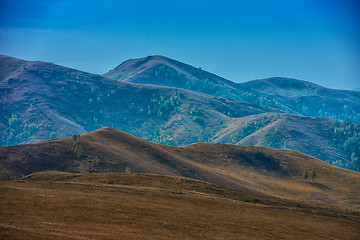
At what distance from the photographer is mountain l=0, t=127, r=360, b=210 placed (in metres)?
120

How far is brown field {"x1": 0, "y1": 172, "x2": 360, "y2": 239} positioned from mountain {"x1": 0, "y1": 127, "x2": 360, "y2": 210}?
57763mm

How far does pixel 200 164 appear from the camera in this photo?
15875 centimetres

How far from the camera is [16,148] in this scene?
406 ft

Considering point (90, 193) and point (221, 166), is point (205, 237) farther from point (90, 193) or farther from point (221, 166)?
point (221, 166)

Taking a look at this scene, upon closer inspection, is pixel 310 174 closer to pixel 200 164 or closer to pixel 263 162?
pixel 263 162

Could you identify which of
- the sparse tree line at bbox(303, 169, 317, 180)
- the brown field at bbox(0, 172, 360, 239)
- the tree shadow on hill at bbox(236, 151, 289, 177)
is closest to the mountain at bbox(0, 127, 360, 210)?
the tree shadow on hill at bbox(236, 151, 289, 177)

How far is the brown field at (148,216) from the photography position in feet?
116

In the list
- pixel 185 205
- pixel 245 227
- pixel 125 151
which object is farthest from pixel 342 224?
pixel 125 151

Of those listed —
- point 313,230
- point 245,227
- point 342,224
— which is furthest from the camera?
point 342,224

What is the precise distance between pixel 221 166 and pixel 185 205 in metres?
116

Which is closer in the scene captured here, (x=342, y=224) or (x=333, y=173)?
(x=342, y=224)

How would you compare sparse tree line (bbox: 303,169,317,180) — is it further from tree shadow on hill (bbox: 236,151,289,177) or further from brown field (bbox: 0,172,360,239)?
brown field (bbox: 0,172,360,239)

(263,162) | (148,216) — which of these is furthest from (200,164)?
(148,216)

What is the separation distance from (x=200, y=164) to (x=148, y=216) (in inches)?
4581
